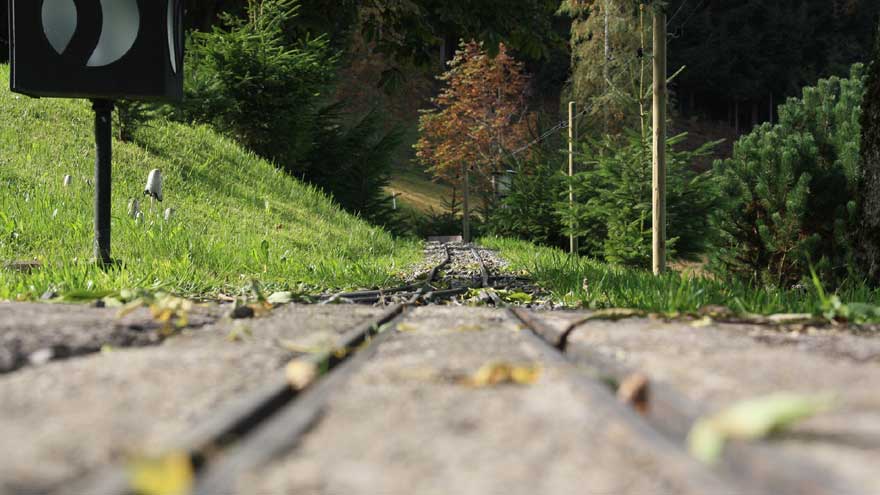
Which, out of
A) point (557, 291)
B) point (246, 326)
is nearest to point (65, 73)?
point (246, 326)

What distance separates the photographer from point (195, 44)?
653 inches

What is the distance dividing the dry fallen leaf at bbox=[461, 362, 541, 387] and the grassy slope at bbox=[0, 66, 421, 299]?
3.39 meters

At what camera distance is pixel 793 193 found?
1082cm

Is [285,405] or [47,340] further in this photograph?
[47,340]

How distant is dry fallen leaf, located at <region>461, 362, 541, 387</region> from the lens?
6.86ft

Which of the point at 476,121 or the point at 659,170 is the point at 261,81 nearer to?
the point at 659,170

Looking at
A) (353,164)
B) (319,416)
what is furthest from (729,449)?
(353,164)

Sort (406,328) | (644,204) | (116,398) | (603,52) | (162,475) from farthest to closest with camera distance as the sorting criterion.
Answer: (603,52) → (644,204) → (406,328) → (116,398) → (162,475)

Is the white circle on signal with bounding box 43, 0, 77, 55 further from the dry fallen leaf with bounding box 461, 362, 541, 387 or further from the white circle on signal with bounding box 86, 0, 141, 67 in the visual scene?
the dry fallen leaf with bounding box 461, 362, 541, 387

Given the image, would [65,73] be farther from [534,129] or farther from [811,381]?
[534,129]

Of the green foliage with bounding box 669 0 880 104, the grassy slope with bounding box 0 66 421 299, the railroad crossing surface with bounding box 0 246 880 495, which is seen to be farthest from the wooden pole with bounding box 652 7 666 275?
the green foliage with bounding box 669 0 880 104

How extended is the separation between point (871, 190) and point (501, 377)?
22.8ft

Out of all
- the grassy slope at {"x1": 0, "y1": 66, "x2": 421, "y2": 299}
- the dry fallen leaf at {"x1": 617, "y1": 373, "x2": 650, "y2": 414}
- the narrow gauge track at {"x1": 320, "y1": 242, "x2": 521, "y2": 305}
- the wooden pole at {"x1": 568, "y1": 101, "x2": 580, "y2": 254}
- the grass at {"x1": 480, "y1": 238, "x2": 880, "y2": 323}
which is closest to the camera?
the dry fallen leaf at {"x1": 617, "y1": 373, "x2": 650, "y2": 414}

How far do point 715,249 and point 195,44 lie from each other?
10.9 meters
